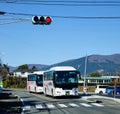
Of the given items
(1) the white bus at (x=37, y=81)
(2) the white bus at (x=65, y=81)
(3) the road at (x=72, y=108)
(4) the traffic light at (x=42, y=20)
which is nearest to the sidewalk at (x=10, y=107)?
(3) the road at (x=72, y=108)

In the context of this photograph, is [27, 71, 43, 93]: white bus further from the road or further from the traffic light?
the traffic light

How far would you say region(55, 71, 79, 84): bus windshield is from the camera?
39.8 m

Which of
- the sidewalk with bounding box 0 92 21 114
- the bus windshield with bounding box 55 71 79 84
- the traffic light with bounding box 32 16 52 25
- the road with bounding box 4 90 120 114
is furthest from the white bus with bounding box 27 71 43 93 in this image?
the traffic light with bounding box 32 16 52 25

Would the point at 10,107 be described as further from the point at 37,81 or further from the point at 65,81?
Result: the point at 37,81

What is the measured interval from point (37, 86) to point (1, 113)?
31.7 m

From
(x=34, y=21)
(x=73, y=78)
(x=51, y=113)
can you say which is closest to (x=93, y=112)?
(x=51, y=113)

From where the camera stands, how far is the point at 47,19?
22.5 m

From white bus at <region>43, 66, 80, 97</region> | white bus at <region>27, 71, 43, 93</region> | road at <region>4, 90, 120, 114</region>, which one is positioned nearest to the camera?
road at <region>4, 90, 120, 114</region>

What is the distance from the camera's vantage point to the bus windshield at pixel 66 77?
39.8 metres

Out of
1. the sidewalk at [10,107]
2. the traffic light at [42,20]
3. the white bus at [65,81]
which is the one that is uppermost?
the traffic light at [42,20]

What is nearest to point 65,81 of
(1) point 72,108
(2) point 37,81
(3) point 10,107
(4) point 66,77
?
(4) point 66,77

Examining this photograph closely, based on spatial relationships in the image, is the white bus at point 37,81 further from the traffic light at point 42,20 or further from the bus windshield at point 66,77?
the traffic light at point 42,20

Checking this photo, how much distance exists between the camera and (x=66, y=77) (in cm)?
3984

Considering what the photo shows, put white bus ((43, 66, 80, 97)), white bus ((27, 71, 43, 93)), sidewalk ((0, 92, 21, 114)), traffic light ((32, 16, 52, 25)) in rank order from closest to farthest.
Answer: traffic light ((32, 16, 52, 25)), sidewalk ((0, 92, 21, 114)), white bus ((43, 66, 80, 97)), white bus ((27, 71, 43, 93))
